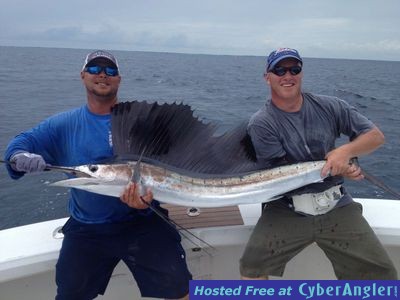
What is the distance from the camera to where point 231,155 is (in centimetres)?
239

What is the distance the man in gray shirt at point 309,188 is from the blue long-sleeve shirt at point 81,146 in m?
0.79

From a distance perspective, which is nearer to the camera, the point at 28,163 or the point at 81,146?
the point at 28,163

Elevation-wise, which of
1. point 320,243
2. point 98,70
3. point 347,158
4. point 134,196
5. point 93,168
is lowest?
point 320,243

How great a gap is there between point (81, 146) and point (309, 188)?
4.37 ft

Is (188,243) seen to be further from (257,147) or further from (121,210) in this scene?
(257,147)

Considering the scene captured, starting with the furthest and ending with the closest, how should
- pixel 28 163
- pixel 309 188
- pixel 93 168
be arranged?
pixel 309 188 → pixel 93 168 → pixel 28 163

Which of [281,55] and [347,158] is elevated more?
[281,55]

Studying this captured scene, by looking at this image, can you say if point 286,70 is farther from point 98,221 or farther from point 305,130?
point 98,221

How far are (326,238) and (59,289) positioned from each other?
1.48 m

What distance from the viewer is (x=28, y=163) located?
6.49 ft

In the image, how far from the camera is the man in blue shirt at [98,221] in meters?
2.16

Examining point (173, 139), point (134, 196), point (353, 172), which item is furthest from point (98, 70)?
point (353, 172)

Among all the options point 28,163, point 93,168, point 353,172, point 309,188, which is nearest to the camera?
point 28,163

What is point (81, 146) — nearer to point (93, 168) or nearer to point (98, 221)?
point (93, 168)
